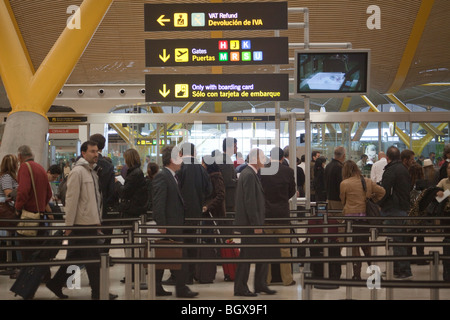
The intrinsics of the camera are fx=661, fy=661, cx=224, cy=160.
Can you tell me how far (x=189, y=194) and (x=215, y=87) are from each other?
1.92 m

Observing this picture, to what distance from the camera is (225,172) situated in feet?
39.1

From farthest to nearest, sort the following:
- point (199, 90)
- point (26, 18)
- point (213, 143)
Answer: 1. point (26, 18)
2. point (213, 143)
3. point (199, 90)

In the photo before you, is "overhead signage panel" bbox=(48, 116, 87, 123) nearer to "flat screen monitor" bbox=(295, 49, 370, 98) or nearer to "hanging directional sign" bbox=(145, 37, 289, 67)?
"hanging directional sign" bbox=(145, 37, 289, 67)

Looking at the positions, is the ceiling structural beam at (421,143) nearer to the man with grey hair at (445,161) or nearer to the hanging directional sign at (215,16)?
the man with grey hair at (445,161)

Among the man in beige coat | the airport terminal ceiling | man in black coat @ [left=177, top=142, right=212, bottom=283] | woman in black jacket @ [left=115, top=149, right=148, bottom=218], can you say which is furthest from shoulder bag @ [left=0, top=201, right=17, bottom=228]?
the airport terminal ceiling

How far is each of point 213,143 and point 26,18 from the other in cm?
771

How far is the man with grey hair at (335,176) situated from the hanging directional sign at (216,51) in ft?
5.68

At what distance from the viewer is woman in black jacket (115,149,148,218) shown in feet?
30.0

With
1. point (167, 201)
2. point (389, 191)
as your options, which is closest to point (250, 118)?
point (389, 191)

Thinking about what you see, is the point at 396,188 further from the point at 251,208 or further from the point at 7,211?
the point at 7,211

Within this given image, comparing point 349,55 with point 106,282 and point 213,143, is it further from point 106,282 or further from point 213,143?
point 213,143

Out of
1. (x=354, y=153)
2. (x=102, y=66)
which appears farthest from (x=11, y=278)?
(x=102, y=66)

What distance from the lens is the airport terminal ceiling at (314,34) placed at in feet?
69.8

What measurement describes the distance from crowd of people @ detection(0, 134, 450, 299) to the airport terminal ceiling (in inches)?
477
